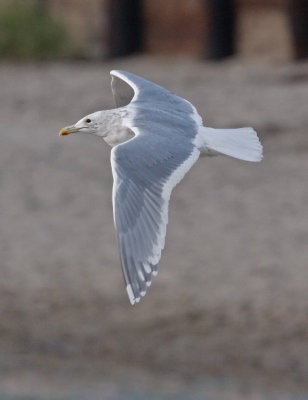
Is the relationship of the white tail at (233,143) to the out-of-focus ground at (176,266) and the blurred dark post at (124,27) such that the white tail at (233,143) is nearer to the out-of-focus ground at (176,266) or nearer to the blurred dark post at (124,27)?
the out-of-focus ground at (176,266)

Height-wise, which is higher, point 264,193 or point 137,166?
point 137,166

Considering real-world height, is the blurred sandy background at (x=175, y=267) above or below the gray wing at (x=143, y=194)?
below

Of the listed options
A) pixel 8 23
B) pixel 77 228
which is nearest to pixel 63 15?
pixel 8 23

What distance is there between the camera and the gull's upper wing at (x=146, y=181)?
Answer: 5.57m

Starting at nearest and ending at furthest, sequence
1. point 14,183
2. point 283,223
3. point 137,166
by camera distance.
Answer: point 137,166, point 283,223, point 14,183

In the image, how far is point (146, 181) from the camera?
5887 mm

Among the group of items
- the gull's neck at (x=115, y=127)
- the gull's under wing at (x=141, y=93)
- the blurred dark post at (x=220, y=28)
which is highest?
the gull's neck at (x=115, y=127)

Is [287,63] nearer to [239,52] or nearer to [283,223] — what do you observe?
[239,52]

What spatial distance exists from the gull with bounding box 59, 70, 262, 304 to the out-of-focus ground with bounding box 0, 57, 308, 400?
13.5 feet

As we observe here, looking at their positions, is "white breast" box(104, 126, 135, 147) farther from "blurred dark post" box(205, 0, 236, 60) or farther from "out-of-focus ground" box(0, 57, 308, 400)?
"blurred dark post" box(205, 0, 236, 60)

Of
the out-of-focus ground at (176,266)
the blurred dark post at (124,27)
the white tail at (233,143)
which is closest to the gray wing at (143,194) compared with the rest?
the white tail at (233,143)

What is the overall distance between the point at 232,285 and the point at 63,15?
6.08 m

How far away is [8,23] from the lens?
628 inches

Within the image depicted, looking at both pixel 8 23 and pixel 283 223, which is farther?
pixel 8 23
